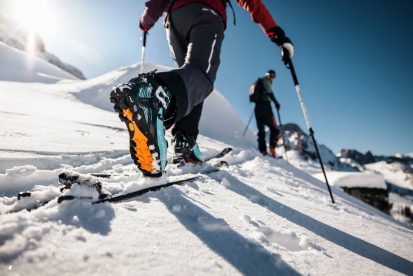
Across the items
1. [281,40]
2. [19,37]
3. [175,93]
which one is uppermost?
[19,37]

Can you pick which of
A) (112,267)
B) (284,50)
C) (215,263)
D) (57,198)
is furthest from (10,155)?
(284,50)

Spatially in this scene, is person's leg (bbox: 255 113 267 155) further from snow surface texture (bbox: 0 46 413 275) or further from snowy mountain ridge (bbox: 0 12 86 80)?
snowy mountain ridge (bbox: 0 12 86 80)

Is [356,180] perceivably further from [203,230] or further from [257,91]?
[203,230]

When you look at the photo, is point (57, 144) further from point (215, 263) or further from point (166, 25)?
point (215, 263)

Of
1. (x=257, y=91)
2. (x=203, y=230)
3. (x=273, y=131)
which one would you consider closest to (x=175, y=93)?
(x=203, y=230)

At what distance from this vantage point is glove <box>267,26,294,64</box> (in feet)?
7.89

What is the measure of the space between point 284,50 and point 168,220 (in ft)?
7.16

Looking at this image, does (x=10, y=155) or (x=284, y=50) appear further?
(x=284, y=50)

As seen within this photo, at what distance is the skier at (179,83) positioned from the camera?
4.32 ft

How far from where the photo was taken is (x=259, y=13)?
7.79 ft

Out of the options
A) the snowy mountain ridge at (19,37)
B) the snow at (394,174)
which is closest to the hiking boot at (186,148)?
the snowy mountain ridge at (19,37)

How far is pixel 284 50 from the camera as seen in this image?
2.61 m

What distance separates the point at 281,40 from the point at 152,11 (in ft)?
4.11

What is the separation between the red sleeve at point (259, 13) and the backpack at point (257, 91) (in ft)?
14.3
